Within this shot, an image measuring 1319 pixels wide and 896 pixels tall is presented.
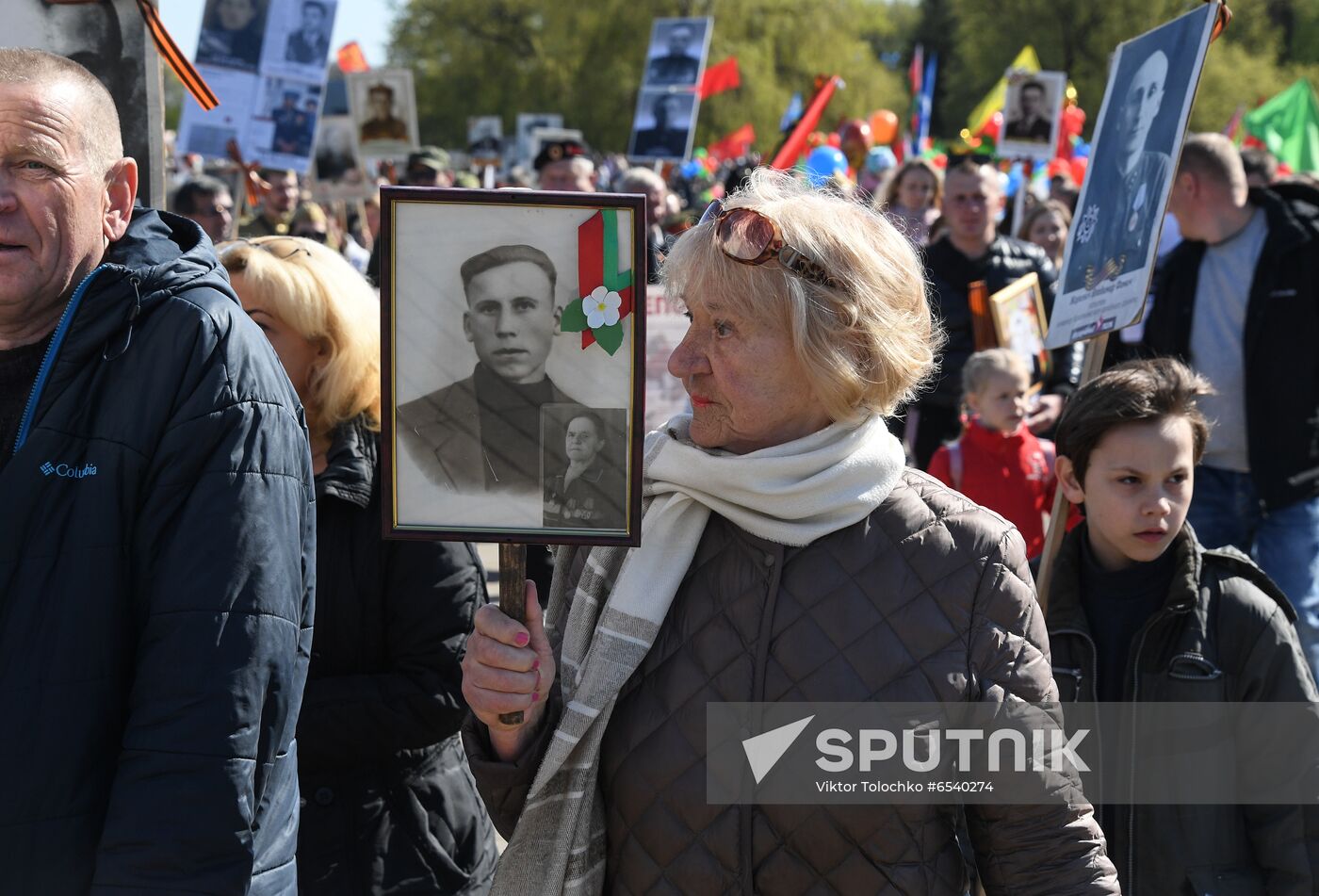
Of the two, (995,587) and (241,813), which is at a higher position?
(995,587)

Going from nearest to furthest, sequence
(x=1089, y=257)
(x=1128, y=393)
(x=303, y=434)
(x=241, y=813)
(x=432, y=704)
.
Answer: (x=241, y=813) < (x=303, y=434) < (x=432, y=704) < (x=1128, y=393) < (x=1089, y=257)

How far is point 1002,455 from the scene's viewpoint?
4.91m

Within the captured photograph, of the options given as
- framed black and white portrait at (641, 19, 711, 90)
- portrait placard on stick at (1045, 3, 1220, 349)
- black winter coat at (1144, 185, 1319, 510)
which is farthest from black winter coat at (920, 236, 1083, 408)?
framed black and white portrait at (641, 19, 711, 90)

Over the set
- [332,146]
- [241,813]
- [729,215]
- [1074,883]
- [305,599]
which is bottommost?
[1074,883]

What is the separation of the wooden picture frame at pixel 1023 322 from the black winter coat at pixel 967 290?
309mm

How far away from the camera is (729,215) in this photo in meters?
2.12

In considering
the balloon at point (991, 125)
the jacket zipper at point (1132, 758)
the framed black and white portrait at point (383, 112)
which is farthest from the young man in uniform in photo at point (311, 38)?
the balloon at point (991, 125)

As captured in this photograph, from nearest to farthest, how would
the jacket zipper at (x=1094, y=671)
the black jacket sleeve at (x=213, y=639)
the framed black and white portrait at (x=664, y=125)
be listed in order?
the black jacket sleeve at (x=213, y=639) < the jacket zipper at (x=1094, y=671) < the framed black and white portrait at (x=664, y=125)

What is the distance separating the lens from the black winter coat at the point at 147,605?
1.75 meters

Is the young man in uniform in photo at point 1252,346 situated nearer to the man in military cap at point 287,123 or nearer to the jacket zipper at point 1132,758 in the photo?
the jacket zipper at point 1132,758

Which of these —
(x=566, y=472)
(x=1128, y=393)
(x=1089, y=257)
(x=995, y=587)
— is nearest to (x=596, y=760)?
(x=566, y=472)

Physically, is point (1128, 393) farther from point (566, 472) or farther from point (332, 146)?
point (332, 146)

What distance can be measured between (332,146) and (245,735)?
10.8 meters

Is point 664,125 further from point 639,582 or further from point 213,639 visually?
point 213,639
